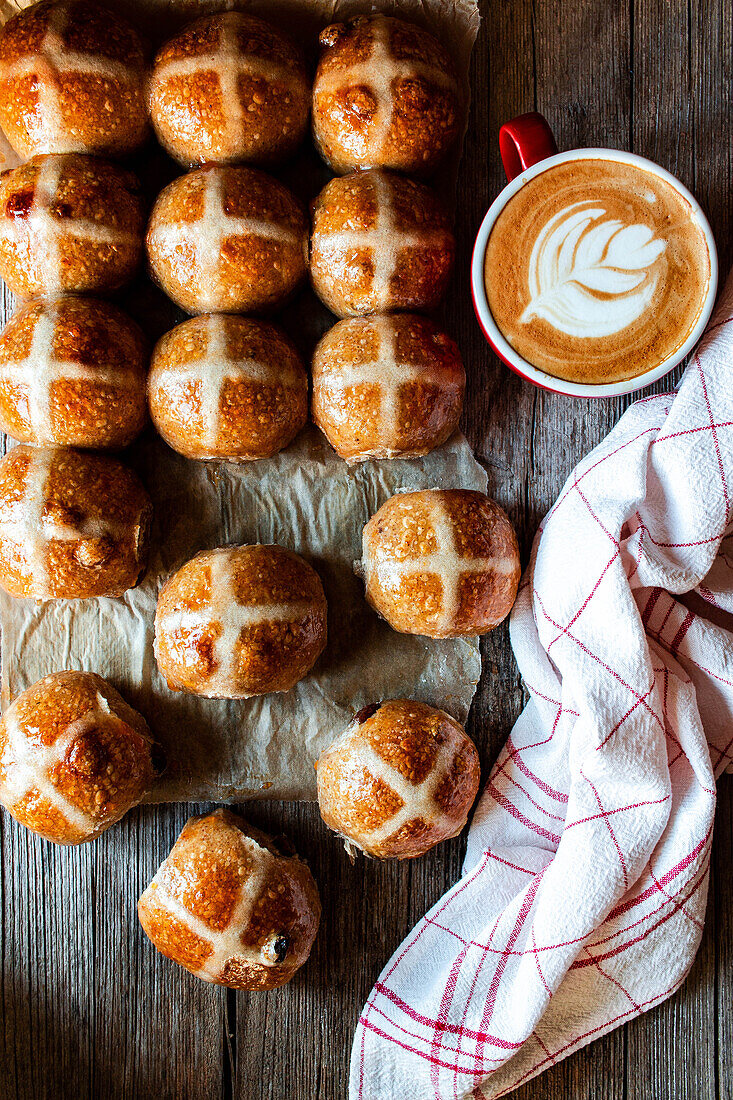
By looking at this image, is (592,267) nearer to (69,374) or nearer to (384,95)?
(384,95)

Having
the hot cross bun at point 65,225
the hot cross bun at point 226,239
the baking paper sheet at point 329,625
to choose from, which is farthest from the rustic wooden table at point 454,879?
the hot cross bun at point 65,225

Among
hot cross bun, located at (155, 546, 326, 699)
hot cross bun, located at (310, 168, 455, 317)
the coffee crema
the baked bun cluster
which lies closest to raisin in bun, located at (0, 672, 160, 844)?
the baked bun cluster

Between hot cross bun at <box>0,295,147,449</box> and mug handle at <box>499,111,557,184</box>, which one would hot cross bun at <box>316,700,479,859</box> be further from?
mug handle at <box>499,111,557,184</box>

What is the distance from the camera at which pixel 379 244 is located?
1100 mm

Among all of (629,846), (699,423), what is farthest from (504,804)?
(699,423)

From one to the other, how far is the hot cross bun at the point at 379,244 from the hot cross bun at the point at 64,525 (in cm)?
44

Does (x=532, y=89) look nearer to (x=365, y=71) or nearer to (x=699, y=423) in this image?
(x=365, y=71)

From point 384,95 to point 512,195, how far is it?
24 cm

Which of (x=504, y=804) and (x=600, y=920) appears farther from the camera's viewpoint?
(x=504, y=804)

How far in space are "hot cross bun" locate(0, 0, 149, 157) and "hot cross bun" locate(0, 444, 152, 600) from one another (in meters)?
0.45

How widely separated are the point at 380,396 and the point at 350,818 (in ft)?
2.01

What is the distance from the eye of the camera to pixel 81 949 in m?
1.25

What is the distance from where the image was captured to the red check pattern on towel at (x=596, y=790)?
1140 millimetres

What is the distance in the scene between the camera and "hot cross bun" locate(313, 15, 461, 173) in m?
1.10
